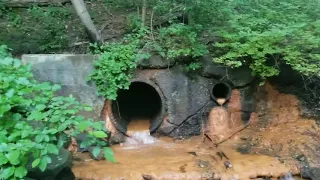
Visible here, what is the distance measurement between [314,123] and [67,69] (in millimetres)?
4895

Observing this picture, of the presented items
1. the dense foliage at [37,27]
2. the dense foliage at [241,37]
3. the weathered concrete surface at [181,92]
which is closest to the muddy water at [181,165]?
the weathered concrete surface at [181,92]

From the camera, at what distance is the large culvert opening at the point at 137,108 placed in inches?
282

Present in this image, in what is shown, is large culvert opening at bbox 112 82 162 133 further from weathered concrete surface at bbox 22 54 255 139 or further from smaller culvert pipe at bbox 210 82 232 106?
smaller culvert pipe at bbox 210 82 232 106

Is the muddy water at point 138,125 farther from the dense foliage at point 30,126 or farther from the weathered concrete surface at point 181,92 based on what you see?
the dense foliage at point 30,126

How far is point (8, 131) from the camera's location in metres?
2.50

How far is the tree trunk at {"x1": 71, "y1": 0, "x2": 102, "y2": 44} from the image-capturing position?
6.79 meters

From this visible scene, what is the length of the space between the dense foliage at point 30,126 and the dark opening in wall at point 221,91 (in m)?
4.51

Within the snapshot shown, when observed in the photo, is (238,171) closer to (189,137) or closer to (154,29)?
(189,137)

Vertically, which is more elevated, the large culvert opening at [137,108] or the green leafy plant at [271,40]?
the green leafy plant at [271,40]

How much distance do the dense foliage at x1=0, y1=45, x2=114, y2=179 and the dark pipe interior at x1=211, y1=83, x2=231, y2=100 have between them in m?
4.55

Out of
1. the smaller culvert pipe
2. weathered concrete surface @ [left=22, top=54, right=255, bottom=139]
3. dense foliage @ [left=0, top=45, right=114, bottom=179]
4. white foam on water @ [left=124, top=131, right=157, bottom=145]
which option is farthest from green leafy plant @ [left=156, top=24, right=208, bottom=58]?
dense foliage @ [left=0, top=45, right=114, bottom=179]

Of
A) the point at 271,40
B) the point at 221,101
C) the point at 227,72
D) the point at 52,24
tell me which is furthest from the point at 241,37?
the point at 52,24

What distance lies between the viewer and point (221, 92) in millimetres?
7121

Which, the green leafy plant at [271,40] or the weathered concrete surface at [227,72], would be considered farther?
the weathered concrete surface at [227,72]
